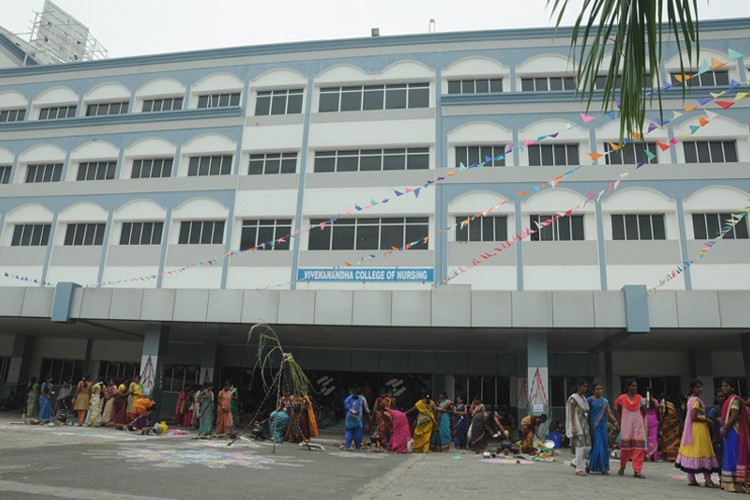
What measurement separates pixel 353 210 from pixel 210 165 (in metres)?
6.96

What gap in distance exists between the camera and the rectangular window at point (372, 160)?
2423 cm

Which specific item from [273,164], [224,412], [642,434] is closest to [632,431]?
[642,434]

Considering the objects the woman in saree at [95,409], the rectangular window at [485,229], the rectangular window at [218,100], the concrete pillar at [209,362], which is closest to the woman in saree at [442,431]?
the rectangular window at [485,229]

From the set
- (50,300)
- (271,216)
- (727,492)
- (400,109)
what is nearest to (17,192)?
(50,300)

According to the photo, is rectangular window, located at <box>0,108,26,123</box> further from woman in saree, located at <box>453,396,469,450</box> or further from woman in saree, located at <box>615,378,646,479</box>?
woman in saree, located at <box>615,378,646,479</box>

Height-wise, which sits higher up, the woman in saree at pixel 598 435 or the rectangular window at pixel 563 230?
the rectangular window at pixel 563 230

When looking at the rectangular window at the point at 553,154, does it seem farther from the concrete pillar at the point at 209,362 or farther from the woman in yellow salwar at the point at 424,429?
the concrete pillar at the point at 209,362

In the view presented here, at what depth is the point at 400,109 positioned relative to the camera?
25.1 metres

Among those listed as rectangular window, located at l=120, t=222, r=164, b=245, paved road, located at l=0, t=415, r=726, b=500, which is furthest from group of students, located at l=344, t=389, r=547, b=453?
rectangular window, located at l=120, t=222, r=164, b=245

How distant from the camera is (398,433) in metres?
14.3

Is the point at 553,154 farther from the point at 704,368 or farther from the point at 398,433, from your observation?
the point at 398,433

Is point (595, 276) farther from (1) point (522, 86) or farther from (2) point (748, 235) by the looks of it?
(1) point (522, 86)

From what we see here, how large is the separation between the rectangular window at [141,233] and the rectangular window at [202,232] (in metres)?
1.04

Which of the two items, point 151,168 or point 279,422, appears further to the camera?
point 151,168
